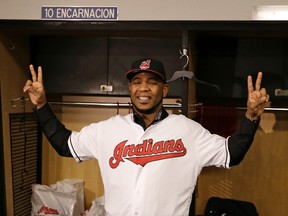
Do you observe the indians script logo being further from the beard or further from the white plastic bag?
the white plastic bag

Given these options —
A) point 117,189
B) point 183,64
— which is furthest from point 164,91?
point 117,189

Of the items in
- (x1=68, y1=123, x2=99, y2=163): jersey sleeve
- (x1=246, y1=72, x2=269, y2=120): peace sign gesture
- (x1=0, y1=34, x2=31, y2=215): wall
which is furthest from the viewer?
(x1=0, y1=34, x2=31, y2=215): wall

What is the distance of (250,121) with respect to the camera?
138 centimetres

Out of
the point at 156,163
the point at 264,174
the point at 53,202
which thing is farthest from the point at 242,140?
the point at 53,202

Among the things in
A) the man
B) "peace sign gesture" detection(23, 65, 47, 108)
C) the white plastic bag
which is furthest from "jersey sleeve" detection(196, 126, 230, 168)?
the white plastic bag

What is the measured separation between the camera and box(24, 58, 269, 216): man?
1419 millimetres

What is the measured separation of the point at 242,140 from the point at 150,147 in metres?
0.39

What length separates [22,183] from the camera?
7.11ft

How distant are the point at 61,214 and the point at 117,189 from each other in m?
0.88

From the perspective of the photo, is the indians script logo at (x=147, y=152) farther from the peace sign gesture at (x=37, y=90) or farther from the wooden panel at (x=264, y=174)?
the wooden panel at (x=264, y=174)

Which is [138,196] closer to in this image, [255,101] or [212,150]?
[212,150]

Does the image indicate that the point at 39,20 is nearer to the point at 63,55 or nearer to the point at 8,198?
the point at 63,55

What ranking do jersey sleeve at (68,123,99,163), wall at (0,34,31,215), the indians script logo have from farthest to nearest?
wall at (0,34,31,215), jersey sleeve at (68,123,99,163), the indians script logo

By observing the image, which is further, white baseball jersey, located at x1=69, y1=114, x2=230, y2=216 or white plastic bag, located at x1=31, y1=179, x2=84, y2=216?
white plastic bag, located at x1=31, y1=179, x2=84, y2=216
